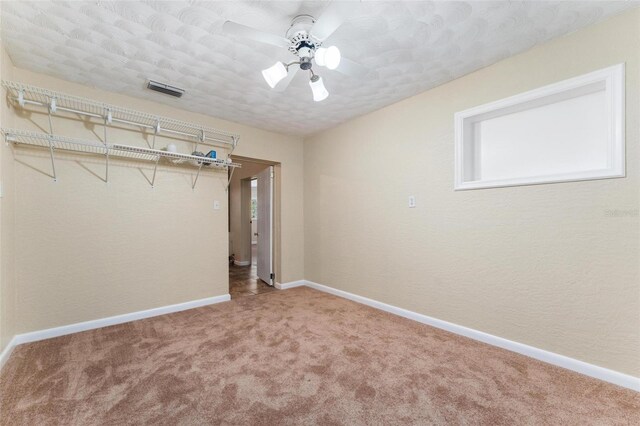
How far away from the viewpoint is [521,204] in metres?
2.23

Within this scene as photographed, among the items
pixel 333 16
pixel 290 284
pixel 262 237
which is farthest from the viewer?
pixel 262 237

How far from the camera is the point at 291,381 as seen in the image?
6.13 feet

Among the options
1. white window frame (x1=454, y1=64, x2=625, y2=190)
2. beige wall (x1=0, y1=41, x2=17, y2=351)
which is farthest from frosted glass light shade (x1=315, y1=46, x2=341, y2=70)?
beige wall (x1=0, y1=41, x2=17, y2=351)

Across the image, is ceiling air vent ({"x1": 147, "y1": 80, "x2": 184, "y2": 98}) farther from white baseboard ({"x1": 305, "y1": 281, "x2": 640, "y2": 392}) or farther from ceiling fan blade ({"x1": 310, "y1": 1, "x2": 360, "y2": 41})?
white baseboard ({"x1": 305, "y1": 281, "x2": 640, "y2": 392})

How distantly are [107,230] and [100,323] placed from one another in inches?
37.7

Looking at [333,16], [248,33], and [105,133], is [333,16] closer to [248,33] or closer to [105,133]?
[248,33]

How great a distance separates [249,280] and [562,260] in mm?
4264

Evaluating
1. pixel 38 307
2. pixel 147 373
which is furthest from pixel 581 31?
pixel 38 307

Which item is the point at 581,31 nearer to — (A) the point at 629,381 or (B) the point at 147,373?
(A) the point at 629,381

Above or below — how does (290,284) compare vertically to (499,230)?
below

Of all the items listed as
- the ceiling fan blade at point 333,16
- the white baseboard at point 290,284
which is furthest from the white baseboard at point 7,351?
the ceiling fan blade at point 333,16

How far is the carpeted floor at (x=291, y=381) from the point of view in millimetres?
1554

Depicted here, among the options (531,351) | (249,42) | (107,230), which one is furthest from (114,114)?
(531,351)

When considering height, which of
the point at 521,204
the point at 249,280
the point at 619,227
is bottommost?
the point at 249,280
